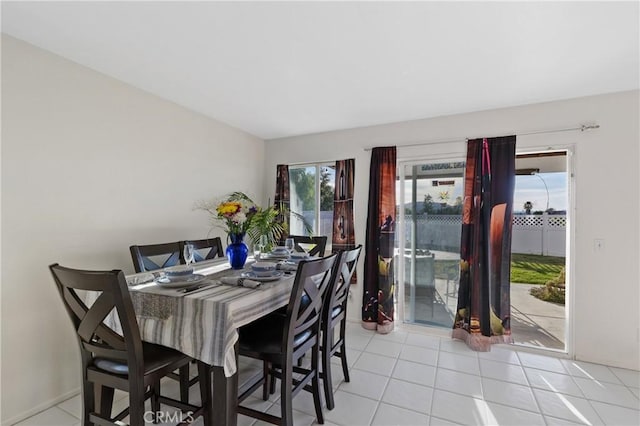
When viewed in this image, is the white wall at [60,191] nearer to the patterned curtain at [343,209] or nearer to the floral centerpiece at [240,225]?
the floral centerpiece at [240,225]

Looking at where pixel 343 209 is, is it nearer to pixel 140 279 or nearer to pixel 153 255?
pixel 153 255

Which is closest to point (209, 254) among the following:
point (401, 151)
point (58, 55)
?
point (58, 55)

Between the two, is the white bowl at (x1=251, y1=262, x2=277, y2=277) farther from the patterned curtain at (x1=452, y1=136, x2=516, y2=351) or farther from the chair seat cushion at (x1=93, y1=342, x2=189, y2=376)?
the patterned curtain at (x1=452, y1=136, x2=516, y2=351)

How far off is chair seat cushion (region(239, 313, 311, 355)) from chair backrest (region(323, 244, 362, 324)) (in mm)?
227

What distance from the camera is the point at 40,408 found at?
1.87 meters

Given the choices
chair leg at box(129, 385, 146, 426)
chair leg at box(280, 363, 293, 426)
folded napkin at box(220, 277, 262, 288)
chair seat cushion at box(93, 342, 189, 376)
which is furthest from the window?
chair leg at box(129, 385, 146, 426)

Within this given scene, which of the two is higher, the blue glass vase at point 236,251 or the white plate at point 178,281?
the blue glass vase at point 236,251

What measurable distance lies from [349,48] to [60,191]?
2176 millimetres

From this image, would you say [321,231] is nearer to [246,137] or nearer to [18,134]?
[246,137]

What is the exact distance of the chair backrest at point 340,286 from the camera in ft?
6.08

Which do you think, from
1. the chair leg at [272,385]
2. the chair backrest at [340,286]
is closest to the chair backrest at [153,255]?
the chair leg at [272,385]

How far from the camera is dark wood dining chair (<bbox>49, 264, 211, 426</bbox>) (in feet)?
3.84

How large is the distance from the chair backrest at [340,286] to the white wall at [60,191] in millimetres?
1729

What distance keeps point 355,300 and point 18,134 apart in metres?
3.26
